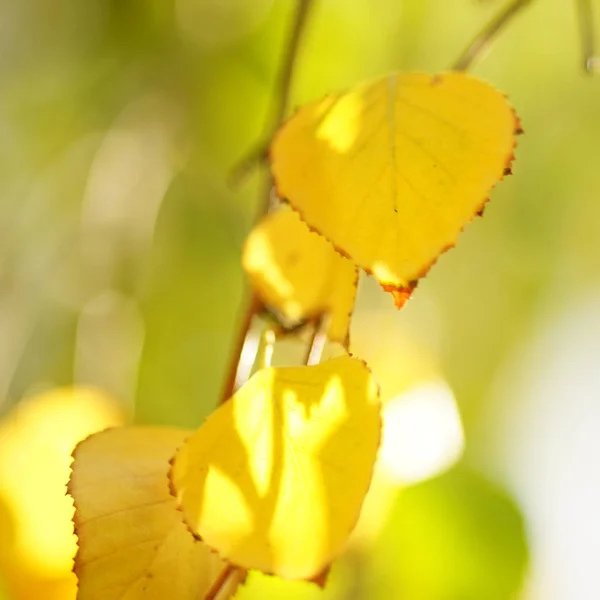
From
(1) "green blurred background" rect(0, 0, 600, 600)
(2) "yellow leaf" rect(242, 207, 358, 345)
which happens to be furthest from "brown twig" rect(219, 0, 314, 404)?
(1) "green blurred background" rect(0, 0, 600, 600)

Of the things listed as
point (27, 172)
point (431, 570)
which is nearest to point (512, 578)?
point (431, 570)

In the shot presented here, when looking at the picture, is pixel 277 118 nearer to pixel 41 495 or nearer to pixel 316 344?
pixel 316 344

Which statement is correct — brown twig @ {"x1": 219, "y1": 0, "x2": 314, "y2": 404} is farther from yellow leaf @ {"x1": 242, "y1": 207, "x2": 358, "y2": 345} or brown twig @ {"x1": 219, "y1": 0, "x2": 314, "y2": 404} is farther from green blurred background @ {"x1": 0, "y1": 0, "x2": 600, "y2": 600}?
green blurred background @ {"x1": 0, "y1": 0, "x2": 600, "y2": 600}

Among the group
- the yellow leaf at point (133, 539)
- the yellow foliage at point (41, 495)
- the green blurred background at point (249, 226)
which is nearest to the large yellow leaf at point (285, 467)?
the yellow leaf at point (133, 539)

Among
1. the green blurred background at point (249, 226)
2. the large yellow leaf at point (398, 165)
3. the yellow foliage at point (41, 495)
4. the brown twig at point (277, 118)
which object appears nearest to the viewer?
the large yellow leaf at point (398, 165)

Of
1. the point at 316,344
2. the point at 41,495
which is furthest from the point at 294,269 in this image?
the point at 41,495

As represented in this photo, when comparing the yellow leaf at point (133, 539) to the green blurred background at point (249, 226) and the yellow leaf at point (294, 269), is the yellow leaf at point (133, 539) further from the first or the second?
the green blurred background at point (249, 226)
